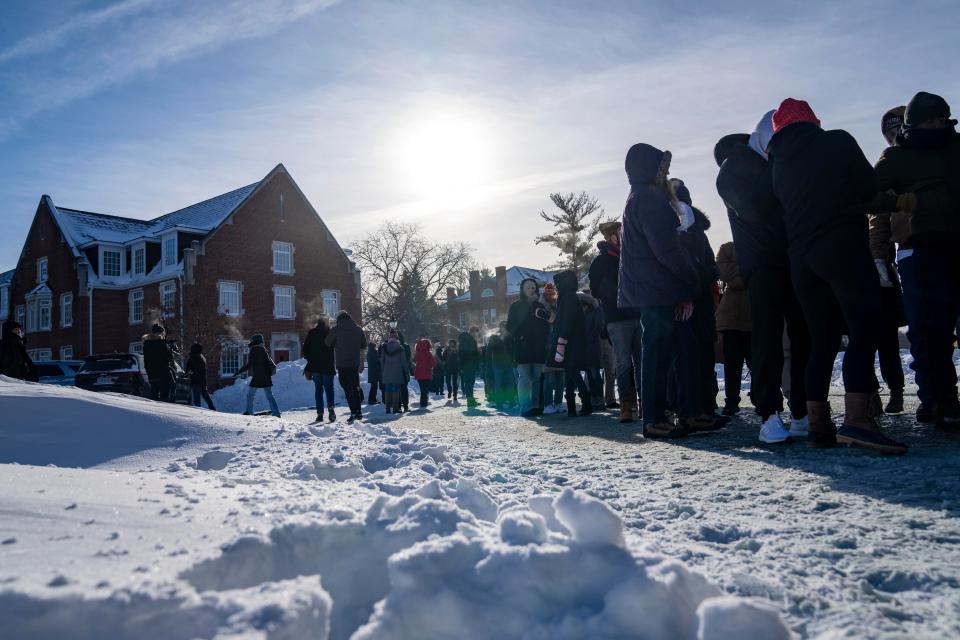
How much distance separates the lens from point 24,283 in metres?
41.6

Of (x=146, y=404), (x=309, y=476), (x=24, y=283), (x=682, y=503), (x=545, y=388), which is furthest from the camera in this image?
(x=24, y=283)

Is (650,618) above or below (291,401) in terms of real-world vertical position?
above

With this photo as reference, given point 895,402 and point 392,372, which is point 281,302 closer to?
point 392,372

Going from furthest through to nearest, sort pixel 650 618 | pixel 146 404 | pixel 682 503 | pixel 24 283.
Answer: pixel 24 283
pixel 146 404
pixel 682 503
pixel 650 618

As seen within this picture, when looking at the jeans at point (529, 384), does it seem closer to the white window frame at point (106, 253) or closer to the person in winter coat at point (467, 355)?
the person in winter coat at point (467, 355)

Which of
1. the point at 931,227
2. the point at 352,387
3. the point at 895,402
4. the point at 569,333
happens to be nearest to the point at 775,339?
the point at 931,227

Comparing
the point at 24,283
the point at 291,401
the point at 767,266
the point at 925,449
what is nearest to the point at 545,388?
the point at 767,266

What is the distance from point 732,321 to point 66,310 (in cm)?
3883

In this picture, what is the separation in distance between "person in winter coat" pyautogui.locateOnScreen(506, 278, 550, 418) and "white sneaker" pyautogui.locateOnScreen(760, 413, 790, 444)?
510 cm

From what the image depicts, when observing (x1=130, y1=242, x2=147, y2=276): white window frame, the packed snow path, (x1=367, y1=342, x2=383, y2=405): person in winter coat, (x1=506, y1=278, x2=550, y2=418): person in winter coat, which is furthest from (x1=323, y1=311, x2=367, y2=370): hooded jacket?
(x1=130, y1=242, x2=147, y2=276): white window frame

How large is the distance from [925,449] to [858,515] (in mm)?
1730

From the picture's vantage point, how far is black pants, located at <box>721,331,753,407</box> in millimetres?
7074

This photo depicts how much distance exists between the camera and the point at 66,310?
3662 centimetres

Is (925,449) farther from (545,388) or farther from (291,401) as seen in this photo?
(291,401)
